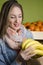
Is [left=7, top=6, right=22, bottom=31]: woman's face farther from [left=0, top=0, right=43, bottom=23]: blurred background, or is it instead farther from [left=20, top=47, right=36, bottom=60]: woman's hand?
[left=0, top=0, right=43, bottom=23]: blurred background

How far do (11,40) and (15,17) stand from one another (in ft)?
0.39

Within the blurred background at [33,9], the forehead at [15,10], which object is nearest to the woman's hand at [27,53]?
the forehead at [15,10]

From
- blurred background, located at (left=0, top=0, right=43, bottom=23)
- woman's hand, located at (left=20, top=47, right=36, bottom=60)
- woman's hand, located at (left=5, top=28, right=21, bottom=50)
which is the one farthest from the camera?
blurred background, located at (left=0, top=0, right=43, bottom=23)

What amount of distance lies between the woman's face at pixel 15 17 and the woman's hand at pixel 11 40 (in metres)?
0.03

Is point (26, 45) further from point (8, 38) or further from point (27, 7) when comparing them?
point (27, 7)

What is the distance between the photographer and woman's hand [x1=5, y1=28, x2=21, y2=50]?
1027 mm

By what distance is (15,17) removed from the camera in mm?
1043

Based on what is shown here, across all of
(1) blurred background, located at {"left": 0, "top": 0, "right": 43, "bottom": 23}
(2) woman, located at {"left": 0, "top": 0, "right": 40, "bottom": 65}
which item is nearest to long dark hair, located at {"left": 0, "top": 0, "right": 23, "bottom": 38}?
(2) woman, located at {"left": 0, "top": 0, "right": 40, "bottom": 65}

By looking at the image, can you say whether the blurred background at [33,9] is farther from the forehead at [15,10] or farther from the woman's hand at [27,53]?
the woman's hand at [27,53]

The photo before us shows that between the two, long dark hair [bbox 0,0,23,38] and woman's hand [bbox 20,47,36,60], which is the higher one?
long dark hair [bbox 0,0,23,38]

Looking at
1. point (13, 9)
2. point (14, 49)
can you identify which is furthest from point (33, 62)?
point (13, 9)

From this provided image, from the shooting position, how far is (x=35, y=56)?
896mm

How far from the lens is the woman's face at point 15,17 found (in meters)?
1.04

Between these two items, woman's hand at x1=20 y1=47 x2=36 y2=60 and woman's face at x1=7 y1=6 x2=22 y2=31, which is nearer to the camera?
woman's hand at x1=20 y1=47 x2=36 y2=60
